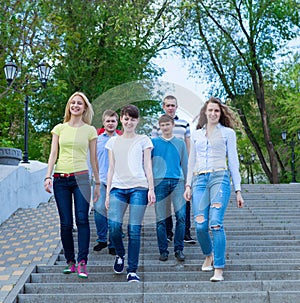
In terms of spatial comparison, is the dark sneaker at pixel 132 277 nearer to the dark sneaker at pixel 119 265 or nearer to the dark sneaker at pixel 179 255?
the dark sneaker at pixel 119 265

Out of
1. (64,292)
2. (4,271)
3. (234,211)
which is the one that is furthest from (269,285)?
(234,211)

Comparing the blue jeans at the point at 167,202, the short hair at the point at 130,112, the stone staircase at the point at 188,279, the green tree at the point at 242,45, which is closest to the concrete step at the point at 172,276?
the stone staircase at the point at 188,279

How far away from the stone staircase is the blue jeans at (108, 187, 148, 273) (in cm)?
31

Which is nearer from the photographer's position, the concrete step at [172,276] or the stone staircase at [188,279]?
the stone staircase at [188,279]

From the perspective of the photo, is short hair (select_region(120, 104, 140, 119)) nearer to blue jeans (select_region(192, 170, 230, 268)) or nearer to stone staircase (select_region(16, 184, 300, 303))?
blue jeans (select_region(192, 170, 230, 268))

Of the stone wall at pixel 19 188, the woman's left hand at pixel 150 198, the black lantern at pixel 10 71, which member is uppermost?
the black lantern at pixel 10 71

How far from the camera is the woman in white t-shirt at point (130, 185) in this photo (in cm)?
488

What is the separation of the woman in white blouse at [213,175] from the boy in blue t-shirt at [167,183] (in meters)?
0.34

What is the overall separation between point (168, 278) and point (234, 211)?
16.6 feet

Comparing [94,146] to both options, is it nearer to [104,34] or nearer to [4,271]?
[4,271]

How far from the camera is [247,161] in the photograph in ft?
139

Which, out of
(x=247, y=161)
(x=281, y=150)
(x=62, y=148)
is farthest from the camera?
(x=247, y=161)

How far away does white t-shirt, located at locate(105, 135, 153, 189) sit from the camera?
491 cm

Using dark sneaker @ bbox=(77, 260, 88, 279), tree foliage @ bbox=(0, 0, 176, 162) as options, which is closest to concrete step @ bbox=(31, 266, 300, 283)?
dark sneaker @ bbox=(77, 260, 88, 279)
